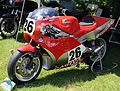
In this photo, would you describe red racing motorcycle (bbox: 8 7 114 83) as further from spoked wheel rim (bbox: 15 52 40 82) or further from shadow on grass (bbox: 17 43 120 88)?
shadow on grass (bbox: 17 43 120 88)

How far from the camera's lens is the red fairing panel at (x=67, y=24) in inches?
122

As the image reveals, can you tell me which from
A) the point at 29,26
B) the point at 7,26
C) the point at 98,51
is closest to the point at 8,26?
the point at 7,26

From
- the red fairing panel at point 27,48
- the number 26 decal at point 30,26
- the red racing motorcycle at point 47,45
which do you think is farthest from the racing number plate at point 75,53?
the number 26 decal at point 30,26

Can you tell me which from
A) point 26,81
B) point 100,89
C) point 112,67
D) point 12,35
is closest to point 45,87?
point 26,81

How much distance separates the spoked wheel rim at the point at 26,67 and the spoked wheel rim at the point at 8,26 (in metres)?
3.29

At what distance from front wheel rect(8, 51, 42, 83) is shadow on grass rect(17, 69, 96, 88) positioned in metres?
0.14

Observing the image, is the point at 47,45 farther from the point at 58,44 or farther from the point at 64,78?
the point at 64,78

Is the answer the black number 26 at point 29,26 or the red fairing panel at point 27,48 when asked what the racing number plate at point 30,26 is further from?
the red fairing panel at point 27,48

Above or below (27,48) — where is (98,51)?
below

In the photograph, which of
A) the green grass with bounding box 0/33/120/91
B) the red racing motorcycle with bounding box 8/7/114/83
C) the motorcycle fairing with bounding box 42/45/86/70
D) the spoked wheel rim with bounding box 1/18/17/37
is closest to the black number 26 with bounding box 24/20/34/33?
the red racing motorcycle with bounding box 8/7/114/83

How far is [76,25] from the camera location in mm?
3336

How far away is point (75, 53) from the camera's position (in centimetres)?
335

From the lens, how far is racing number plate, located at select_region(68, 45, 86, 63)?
328cm

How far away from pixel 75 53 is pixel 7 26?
142 inches
